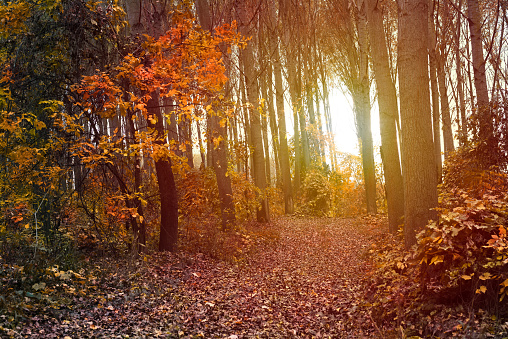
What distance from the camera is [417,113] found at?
6.20 metres

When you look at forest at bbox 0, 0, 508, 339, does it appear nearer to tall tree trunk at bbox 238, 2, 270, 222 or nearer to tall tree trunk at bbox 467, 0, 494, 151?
tall tree trunk at bbox 467, 0, 494, 151

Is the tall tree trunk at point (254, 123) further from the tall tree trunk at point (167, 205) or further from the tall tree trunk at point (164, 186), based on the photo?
the tall tree trunk at point (167, 205)

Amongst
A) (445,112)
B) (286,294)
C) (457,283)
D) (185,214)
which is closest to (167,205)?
(185,214)

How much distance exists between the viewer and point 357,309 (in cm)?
560

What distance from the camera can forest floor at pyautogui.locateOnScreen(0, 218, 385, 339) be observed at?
468cm

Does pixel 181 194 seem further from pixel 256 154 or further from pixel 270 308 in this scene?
pixel 270 308

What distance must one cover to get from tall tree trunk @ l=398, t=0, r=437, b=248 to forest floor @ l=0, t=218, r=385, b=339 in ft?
6.07

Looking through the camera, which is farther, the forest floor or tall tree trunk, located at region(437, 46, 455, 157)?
tall tree trunk, located at region(437, 46, 455, 157)

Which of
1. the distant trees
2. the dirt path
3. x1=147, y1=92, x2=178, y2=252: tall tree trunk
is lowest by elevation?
the dirt path

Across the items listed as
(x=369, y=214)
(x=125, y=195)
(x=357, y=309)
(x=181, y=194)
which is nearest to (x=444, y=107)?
(x=369, y=214)

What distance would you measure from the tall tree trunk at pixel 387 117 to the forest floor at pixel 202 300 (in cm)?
165

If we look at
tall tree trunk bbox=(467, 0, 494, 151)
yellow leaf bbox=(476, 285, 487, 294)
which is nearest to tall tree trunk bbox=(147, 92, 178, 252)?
yellow leaf bbox=(476, 285, 487, 294)

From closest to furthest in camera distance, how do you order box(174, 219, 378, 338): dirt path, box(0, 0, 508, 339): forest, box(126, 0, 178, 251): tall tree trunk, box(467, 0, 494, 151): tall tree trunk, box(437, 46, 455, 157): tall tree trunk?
box(0, 0, 508, 339): forest, box(174, 219, 378, 338): dirt path, box(126, 0, 178, 251): tall tree trunk, box(467, 0, 494, 151): tall tree trunk, box(437, 46, 455, 157): tall tree trunk

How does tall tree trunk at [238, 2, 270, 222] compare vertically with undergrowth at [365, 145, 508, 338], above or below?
above
